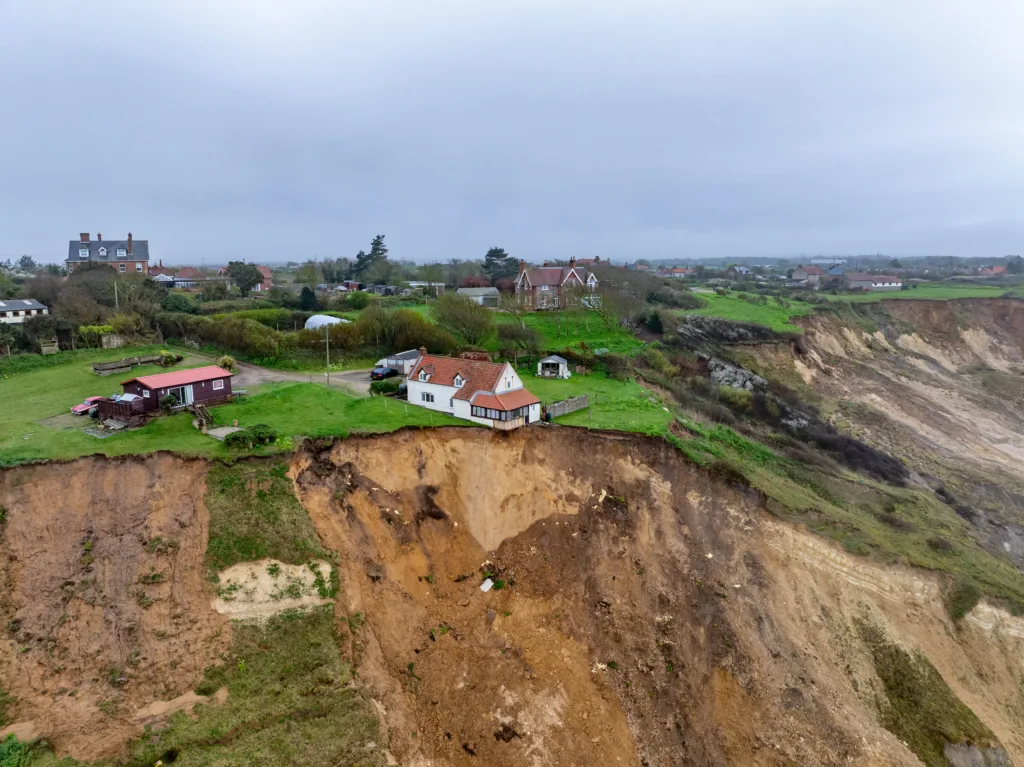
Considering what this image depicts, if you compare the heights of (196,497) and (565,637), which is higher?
(196,497)

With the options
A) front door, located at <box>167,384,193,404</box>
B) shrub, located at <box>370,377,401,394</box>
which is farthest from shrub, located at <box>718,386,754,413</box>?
front door, located at <box>167,384,193,404</box>

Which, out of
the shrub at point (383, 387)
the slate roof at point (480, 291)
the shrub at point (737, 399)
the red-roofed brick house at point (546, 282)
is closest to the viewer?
the shrub at point (383, 387)

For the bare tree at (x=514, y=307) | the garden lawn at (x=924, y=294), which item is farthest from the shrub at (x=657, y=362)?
the garden lawn at (x=924, y=294)

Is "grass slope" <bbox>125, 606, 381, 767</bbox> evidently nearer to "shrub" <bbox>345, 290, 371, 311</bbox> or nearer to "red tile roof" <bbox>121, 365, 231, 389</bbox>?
"red tile roof" <bbox>121, 365, 231, 389</bbox>

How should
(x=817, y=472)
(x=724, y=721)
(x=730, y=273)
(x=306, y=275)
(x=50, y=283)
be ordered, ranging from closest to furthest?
1. (x=724, y=721)
2. (x=817, y=472)
3. (x=50, y=283)
4. (x=306, y=275)
5. (x=730, y=273)

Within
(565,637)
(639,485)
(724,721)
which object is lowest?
(724,721)

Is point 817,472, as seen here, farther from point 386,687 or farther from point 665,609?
point 386,687

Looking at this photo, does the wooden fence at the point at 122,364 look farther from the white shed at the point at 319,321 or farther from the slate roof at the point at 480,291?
the slate roof at the point at 480,291

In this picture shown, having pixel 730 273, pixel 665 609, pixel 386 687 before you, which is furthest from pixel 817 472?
pixel 730 273
